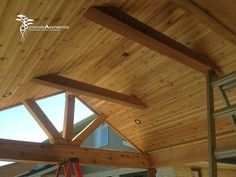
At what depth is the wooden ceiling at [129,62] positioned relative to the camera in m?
2.79

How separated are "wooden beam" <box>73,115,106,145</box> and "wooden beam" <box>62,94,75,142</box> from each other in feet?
0.56

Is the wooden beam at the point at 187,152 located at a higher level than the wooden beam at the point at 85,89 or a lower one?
lower

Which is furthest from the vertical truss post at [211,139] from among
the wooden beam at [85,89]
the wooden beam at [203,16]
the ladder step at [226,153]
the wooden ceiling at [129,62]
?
the wooden beam at [85,89]

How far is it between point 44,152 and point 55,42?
283 centimetres

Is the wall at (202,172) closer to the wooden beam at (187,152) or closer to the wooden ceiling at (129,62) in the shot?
the wooden beam at (187,152)

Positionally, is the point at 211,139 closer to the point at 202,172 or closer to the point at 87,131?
the point at 87,131

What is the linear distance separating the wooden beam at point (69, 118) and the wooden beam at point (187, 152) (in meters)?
2.00

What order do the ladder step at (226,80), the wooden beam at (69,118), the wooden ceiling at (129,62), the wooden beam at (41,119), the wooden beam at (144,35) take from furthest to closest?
the wooden beam at (69,118) → the wooden beam at (41,119) → the wooden beam at (144,35) → the wooden ceiling at (129,62) → the ladder step at (226,80)

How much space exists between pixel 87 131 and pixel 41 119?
3.41 feet

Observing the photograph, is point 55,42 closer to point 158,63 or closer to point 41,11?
point 41,11

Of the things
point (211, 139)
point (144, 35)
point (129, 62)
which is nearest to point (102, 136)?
point (129, 62)

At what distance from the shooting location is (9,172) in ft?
30.0

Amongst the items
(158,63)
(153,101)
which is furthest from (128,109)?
(158,63)

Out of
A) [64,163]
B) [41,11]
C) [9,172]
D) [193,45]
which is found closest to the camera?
[41,11]
